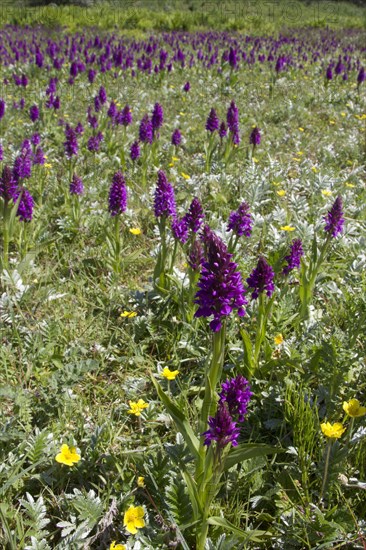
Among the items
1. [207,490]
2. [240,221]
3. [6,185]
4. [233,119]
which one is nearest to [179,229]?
[240,221]

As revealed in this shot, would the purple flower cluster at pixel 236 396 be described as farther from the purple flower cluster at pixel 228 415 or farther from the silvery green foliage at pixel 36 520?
the silvery green foliage at pixel 36 520

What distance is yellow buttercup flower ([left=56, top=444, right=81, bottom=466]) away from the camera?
2.00 meters

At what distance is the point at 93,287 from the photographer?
343 cm

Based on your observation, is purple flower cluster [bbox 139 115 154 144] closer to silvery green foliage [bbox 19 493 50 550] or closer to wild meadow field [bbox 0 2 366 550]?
wild meadow field [bbox 0 2 366 550]

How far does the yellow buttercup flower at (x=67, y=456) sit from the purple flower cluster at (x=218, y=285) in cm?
93

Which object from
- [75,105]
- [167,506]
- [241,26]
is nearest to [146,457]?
[167,506]

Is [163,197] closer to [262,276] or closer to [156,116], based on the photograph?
[262,276]

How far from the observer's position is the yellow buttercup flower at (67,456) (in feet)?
6.56

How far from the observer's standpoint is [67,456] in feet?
6.69

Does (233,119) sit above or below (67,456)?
above

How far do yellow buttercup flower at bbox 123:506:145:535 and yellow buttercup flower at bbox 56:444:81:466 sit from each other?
0.33 m

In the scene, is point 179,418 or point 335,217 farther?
point 335,217

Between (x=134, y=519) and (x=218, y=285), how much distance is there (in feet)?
3.30

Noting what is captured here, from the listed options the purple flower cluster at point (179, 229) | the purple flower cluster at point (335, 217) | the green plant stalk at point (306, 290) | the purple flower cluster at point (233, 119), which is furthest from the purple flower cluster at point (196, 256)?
the purple flower cluster at point (233, 119)
